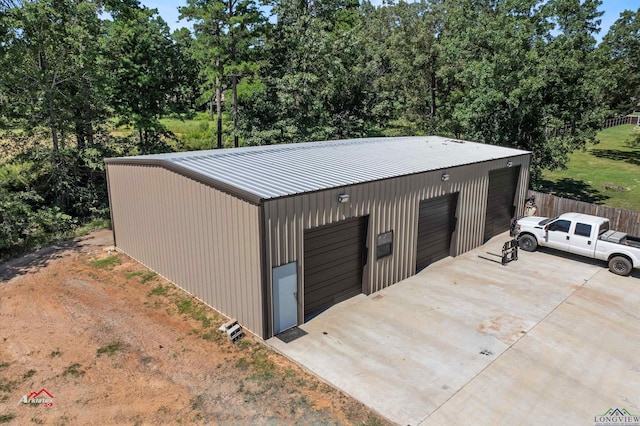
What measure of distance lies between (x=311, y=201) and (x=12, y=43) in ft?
52.5

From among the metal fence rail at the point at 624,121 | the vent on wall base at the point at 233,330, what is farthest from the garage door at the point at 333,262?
the metal fence rail at the point at 624,121

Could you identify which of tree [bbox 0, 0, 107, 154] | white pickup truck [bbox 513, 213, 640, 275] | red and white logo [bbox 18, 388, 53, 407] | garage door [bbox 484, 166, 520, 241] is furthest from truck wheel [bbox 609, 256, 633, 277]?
tree [bbox 0, 0, 107, 154]

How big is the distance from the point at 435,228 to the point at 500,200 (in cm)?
525

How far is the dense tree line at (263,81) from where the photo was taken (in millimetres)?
19172

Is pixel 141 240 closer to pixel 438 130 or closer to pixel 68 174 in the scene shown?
pixel 68 174

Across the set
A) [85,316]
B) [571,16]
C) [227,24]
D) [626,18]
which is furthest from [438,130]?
[85,316]

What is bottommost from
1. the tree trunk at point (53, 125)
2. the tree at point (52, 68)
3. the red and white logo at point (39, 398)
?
the red and white logo at point (39, 398)

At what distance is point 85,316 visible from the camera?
1120 centimetres

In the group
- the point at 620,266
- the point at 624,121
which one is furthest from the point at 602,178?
the point at 624,121

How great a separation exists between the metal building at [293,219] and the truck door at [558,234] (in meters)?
2.38

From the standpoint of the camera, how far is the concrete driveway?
793cm

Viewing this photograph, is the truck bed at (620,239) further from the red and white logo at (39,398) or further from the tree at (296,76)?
the tree at (296,76)

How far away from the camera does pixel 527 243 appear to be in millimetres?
16188

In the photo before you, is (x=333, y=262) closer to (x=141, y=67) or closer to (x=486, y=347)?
(x=486, y=347)
